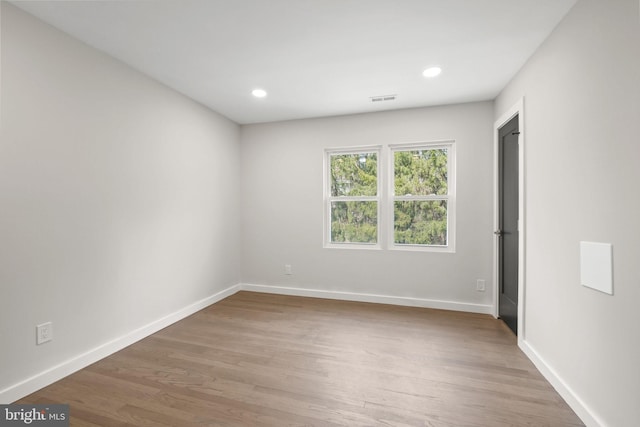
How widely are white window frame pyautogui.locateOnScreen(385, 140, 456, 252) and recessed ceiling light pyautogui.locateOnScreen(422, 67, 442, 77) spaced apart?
103cm

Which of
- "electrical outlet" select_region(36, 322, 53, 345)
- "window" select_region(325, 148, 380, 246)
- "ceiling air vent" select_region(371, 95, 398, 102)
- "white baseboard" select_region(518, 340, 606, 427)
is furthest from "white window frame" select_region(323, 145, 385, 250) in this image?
"electrical outlet" select_region(36, 322, 53, 345)

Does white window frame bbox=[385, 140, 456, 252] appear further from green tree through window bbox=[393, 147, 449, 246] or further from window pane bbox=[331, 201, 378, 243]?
window pane bbox=[331, 201, 378, 243]

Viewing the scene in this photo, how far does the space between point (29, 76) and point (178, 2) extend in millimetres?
1119

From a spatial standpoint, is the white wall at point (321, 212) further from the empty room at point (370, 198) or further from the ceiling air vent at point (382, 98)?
the ceiling air vent at point (382, 98)

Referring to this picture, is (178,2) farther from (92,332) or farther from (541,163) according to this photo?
(541,163)

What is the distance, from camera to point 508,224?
→ 301 cm

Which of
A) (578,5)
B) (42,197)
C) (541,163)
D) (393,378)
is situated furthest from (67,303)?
(578,5)

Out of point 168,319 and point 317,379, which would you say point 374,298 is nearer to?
point 317,379

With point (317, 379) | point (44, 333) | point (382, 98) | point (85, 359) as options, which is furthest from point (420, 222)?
point (44, 333)

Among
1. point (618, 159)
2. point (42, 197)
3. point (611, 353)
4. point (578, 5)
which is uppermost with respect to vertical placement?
point (578, 5)

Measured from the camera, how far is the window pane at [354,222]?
156 inches

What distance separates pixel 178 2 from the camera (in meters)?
1.83

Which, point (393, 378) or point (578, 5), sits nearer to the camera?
point (578, 5)

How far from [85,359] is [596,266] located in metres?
3.49
